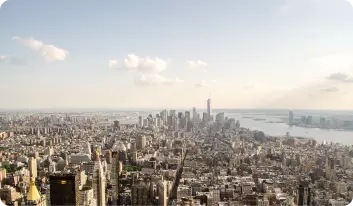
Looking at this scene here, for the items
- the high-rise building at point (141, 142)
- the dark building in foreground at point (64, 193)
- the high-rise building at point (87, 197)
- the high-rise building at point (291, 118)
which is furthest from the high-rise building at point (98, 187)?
the high-rise building at point (141, 142)

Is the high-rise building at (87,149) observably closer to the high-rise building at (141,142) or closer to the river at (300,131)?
the high-rise building at (141,142)

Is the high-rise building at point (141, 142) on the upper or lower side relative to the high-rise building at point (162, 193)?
upper

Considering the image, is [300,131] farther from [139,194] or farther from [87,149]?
[87,149]

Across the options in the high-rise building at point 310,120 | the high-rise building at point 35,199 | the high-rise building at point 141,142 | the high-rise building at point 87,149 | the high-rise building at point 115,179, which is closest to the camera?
the high-rise building at point 35,199

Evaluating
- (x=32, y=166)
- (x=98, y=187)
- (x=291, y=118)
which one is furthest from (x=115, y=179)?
(x=291, y=118)

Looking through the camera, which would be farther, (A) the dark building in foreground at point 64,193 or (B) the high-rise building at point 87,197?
(B) the high-rise building at point 87,197

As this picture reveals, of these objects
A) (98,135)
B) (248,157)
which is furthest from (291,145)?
(98,135)

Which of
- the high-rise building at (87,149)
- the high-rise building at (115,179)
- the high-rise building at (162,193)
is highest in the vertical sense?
the high-rise building at (87,149)
